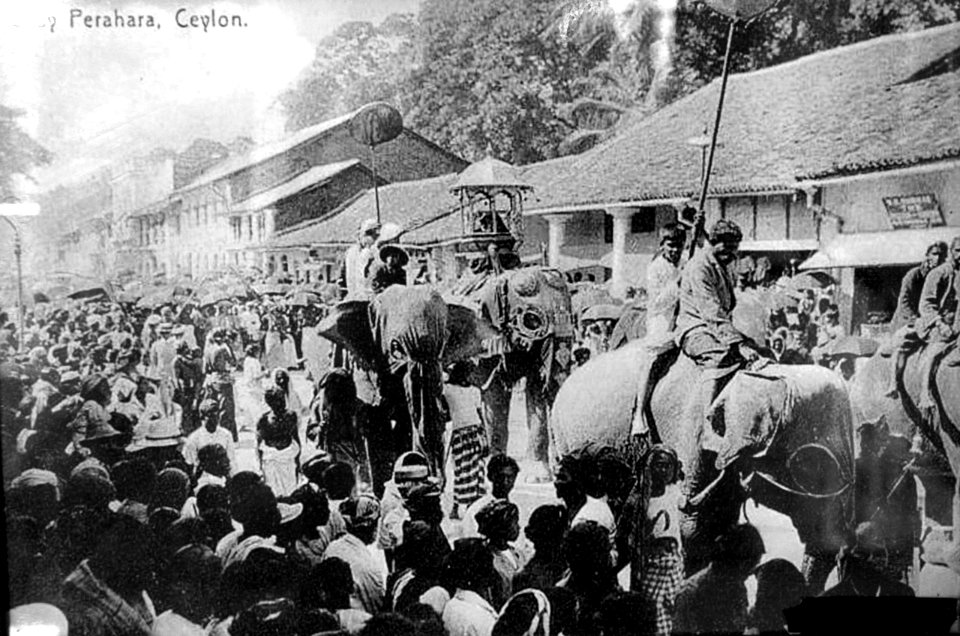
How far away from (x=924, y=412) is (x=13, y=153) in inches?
124

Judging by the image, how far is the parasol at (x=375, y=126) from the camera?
10.9ft

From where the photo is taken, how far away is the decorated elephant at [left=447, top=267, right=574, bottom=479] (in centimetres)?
333

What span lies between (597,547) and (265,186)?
1641mm

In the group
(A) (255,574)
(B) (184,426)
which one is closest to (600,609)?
(A) (255,574)

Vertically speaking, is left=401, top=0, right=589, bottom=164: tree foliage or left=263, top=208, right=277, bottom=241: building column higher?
left=401, top=0, right=589, bottom=164: tree foliage

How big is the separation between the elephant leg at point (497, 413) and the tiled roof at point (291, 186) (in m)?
0.89

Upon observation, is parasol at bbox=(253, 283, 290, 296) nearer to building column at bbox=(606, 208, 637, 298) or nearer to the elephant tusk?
building column at bbox=(606, 208, 637, 298)

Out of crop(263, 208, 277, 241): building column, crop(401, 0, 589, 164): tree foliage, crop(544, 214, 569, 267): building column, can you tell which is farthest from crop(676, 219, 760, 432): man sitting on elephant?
crop(263, 208, 277, 241): building column

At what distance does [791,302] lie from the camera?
3.34 metres

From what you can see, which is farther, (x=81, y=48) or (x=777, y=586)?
(x=777, y=586)

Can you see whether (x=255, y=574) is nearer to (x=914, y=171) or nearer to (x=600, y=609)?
(x=600, y=609)

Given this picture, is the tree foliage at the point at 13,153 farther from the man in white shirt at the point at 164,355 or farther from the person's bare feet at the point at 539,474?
the person's bare feet at the point at 539,474

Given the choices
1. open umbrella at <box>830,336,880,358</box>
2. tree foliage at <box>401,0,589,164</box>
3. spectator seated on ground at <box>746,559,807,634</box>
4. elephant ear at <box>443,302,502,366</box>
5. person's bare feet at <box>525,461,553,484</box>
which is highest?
tree foliage at <box>401,0,589,164</box>

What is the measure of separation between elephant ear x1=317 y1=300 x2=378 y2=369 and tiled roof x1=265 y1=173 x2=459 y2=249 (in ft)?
0.75
